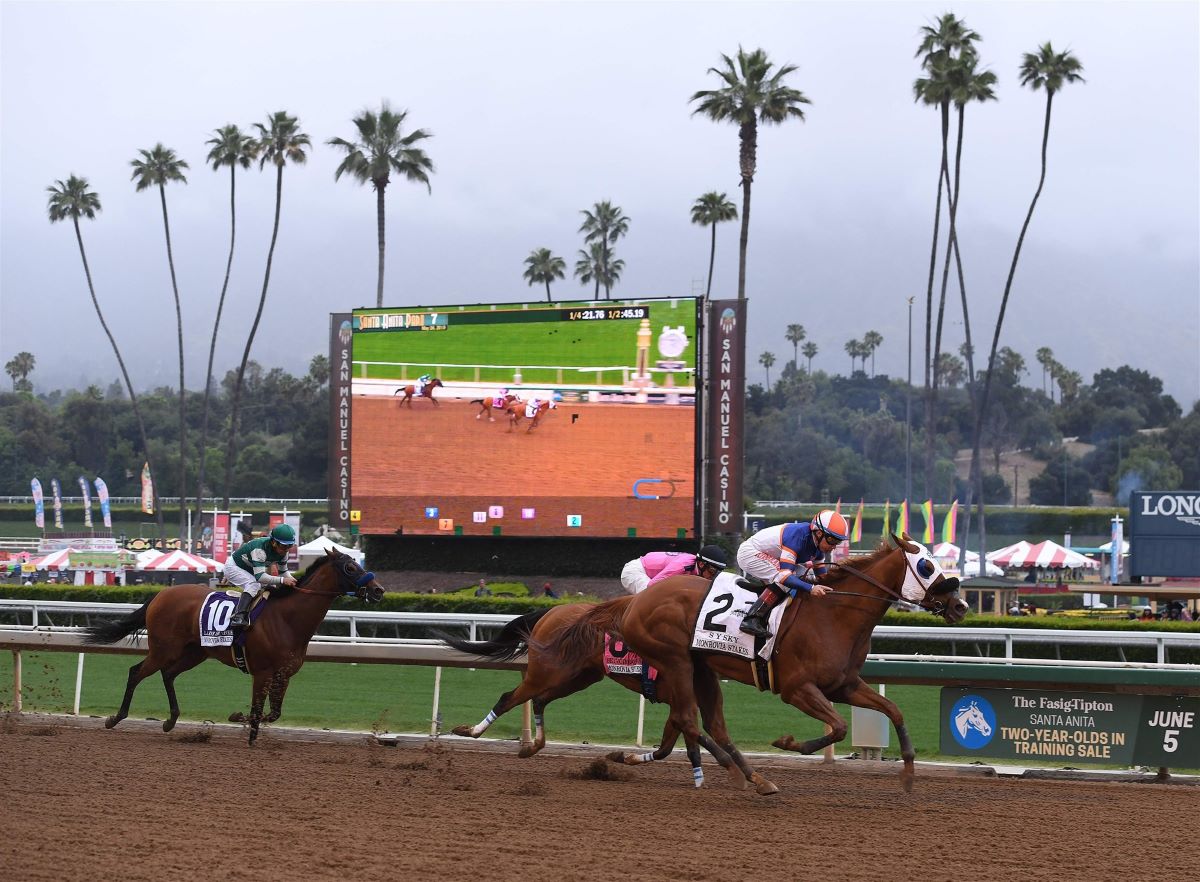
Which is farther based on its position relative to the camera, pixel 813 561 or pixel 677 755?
pixel 677 755

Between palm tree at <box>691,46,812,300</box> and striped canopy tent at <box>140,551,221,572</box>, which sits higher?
palm tree at <box>691,46,812,300</box>

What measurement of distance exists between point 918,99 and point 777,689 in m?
32.2

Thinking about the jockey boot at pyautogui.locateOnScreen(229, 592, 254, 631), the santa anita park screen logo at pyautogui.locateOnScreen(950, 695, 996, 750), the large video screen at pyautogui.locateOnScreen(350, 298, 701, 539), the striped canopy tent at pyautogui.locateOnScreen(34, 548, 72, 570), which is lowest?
the striped canopy tent at pyautogui.locateOnScreen(34, 548, 72, 570)

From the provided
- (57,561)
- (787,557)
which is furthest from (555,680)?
(57,561)

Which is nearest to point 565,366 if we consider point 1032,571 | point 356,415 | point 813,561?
point 356,415

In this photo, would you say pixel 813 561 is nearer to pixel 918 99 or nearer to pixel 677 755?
pixel 677 755

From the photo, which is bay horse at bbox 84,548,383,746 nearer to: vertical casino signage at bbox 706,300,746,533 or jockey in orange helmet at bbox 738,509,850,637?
jockey in orange helmet at bbox 738,509,850,637

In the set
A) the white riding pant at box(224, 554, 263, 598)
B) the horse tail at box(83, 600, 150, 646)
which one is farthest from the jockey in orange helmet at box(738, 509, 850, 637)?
the horse tail at box(83, 600, 150, 646)

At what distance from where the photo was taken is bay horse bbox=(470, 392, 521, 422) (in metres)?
25.2

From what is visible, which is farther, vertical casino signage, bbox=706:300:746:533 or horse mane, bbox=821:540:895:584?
vertical casino signage, bbox=706:300:746:533

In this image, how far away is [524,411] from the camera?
82.3ft

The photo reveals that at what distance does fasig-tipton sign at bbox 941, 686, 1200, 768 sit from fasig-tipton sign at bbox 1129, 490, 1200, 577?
13.6 m

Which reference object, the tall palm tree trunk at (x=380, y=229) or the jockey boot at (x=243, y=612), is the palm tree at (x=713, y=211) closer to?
the tall palm tree trunk at (x=380, y=229)

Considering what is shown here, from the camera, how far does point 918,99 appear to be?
36.9 metres
